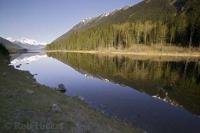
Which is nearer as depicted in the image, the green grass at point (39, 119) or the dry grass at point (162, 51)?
the green grass at point (39, 119)

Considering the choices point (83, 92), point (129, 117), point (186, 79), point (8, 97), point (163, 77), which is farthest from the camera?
point (163, 77)

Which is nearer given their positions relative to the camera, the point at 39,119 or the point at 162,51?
the point at 39,119

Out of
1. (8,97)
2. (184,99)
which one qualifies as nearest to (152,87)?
(184,99)

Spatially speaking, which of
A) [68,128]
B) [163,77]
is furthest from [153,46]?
[68,128]

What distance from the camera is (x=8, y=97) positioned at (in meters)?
20.0

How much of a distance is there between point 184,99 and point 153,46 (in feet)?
344

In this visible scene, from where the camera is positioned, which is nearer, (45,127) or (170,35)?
(45,127)

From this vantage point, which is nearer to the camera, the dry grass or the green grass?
the green grass

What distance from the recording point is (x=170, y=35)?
129375 millimetres

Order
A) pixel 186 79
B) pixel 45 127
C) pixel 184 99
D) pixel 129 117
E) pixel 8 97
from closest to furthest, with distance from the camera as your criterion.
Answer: pixel 45 127 < pixel 8 97 < pixel 129 117 < pixel 184 99 < pixel 186 79

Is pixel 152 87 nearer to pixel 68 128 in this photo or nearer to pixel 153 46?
pixel 68 128

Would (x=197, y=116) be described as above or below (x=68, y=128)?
below

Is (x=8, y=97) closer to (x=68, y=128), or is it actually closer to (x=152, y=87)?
(x=68, y=128)

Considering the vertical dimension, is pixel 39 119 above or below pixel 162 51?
above
